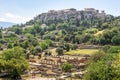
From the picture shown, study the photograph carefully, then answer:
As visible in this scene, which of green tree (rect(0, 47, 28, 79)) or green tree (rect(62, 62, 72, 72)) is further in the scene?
green tree (rect(62, 62, 72, 72))

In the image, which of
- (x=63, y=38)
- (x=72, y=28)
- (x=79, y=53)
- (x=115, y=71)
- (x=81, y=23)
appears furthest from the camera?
(x=81, y=23)

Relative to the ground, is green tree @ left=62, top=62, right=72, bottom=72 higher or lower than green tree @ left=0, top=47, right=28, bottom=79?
lower

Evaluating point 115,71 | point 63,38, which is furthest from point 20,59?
point 63,38

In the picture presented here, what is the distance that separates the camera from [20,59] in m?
71.3

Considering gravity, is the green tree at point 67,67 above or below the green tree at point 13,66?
below

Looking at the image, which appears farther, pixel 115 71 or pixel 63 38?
pixel 63 38

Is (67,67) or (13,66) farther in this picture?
(67,67)

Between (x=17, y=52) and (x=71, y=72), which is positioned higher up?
(x=17, y=52)

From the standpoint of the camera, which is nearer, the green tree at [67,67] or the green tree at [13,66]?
the green tree at [13,66]

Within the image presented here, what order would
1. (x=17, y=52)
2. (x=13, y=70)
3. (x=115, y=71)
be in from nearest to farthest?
1. (x=115, y=71)
2. (x=13, y=70)
3. (x=17, y=52)

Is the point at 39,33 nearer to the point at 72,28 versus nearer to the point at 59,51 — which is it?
the point at 72,28

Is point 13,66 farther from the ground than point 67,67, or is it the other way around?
point 13,66

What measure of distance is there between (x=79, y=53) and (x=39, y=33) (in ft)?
233

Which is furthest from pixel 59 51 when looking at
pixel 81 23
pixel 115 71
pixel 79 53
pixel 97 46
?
pixel 81 23
